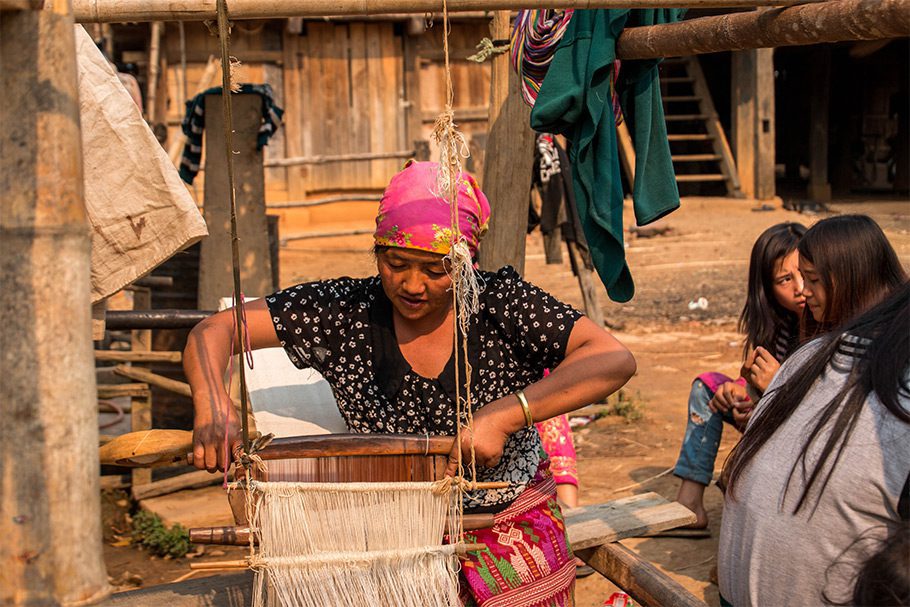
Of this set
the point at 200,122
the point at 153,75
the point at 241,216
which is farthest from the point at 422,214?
the point at 153,75

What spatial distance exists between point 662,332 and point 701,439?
4152 mm

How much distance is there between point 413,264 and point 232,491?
0.72 m

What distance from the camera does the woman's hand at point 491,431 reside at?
216 centimetres

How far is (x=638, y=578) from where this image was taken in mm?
2795

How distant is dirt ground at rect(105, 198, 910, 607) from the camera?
462cm

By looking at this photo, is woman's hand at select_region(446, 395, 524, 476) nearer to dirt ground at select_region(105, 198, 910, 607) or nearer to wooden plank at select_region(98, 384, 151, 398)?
dirt ground at select_region(105, 198, 910, 607)

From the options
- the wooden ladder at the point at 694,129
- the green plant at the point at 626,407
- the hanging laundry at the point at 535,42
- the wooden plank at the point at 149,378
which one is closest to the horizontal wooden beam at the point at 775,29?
the hanging laundry at the point at 535,42

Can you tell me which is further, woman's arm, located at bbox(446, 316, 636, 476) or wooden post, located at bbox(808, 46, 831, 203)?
wooden post, located at bbox(808, 46, 831, 203)

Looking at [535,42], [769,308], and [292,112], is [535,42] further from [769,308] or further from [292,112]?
[292,112]

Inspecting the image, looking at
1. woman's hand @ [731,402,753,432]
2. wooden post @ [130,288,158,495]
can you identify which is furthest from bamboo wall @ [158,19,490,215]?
woman's hand @ [731,402,753,432]

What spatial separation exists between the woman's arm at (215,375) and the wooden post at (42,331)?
2.45ft

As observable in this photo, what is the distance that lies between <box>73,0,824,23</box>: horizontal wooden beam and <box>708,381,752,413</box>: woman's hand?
242 cm

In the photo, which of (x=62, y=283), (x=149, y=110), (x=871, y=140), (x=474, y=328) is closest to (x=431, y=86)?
(x=149, y=110)

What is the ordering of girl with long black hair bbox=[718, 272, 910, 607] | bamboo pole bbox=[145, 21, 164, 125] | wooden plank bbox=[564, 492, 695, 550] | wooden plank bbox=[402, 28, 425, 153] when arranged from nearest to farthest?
girl with long black hair bbox=[718, 272, 910, 607] → wooden plank bbox=[564, 492, 695, 550] → bamboo pole bbox=[145, 21, 164, 125] → wooden plank bbox=[402, 28, 425, 153]
